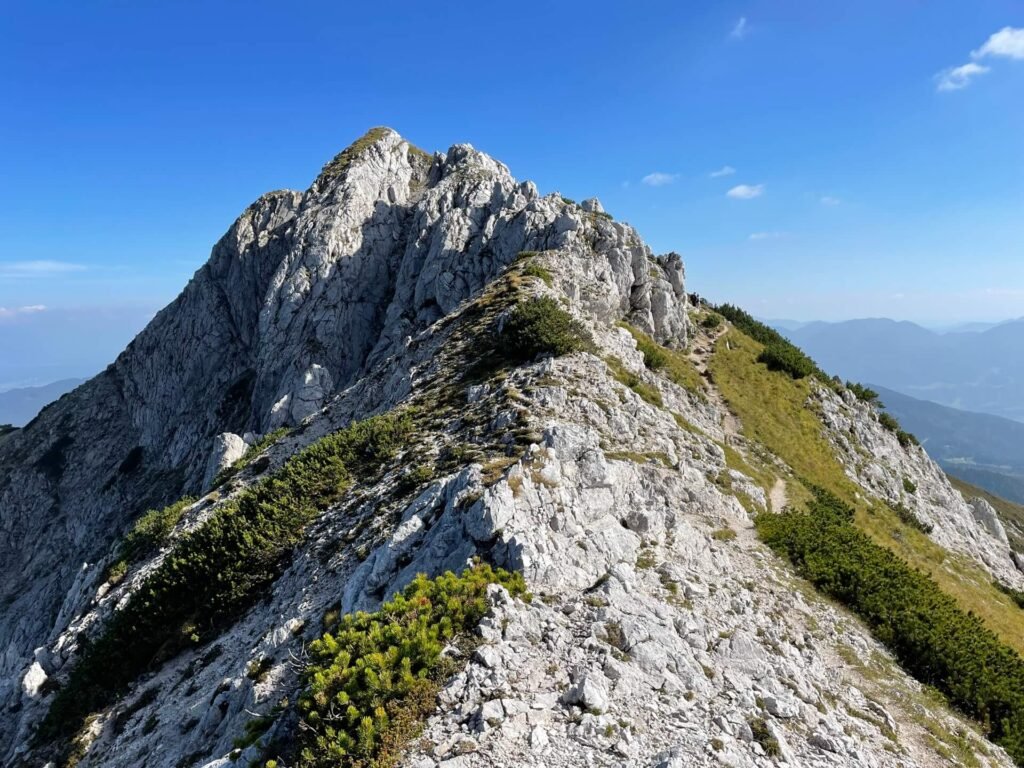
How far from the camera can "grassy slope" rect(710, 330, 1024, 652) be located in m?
31.0

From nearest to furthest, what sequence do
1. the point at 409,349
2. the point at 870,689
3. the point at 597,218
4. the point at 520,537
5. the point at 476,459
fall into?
the point at 520,537, the point at 870,689, the point at 476,459, the point at 409,349, the point at 597,218

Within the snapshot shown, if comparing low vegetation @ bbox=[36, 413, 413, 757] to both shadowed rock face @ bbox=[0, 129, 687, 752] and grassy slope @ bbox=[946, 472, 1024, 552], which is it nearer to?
shadowed rock face @ bbox=[0, 129, 687, 752]

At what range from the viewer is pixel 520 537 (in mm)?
13438

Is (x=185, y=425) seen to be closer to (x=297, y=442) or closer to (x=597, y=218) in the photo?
(x=297, y=442)

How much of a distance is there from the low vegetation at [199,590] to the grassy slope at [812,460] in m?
26.3

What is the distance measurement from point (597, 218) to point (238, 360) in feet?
206

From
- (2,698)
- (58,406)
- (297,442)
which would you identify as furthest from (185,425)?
(2,698)

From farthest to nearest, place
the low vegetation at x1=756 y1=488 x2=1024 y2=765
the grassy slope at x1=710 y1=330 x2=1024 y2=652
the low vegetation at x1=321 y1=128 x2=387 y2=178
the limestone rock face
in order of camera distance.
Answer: the low vegetation at x1=321 y1=128 x2=387 y2=178
the limestone rock face
the grassy slope at x1=710 y1=330 x2=1024 y2=652
the low vegetation at x1=756 y1=488 x2=1024 y2=765

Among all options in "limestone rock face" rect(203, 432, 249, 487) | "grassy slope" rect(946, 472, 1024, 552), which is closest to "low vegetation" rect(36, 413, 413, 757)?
"limestone rock face" rect(203, 432, 249, 487)

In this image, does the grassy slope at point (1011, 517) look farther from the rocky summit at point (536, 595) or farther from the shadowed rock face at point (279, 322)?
the shadowed rock face at point (279, 322)

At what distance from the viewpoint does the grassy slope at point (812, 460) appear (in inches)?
1219

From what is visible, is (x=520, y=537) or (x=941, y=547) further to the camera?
(x=941, y=547)

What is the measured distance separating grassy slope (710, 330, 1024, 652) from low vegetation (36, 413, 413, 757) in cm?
2632

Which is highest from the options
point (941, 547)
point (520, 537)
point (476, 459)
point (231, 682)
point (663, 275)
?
point (663, 275)
